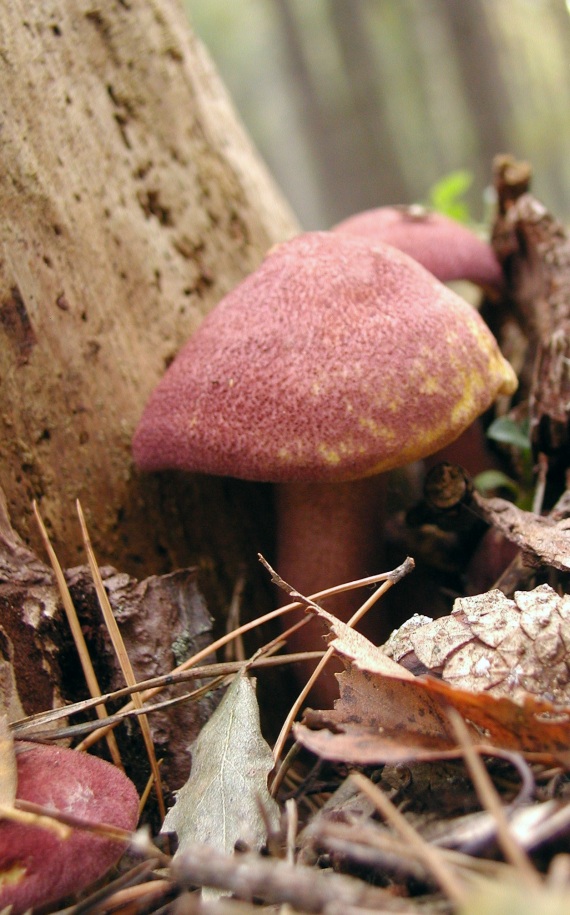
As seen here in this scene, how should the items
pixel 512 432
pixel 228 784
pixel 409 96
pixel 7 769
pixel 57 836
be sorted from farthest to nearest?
pixel 409 96
pixel 512 432
pixel 228 784
pixel 7 769
pixel 57 836

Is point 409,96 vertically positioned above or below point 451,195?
above

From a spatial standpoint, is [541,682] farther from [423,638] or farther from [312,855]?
[312,855]

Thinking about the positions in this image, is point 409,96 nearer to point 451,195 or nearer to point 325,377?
point 451,195

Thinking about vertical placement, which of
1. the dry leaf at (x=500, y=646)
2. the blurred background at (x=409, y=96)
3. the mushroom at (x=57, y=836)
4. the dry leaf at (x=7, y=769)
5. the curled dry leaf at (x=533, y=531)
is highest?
the blurred background at (x=409, y=96)

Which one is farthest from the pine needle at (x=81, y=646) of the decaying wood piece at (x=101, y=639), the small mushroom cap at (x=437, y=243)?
the small mushroom cap at (x=437, y=243)

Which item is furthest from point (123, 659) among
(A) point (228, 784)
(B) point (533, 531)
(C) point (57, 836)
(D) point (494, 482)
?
(D) point (494, 482)

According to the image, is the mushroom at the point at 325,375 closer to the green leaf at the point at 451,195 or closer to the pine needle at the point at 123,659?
the pine needle at the point at 123,659
